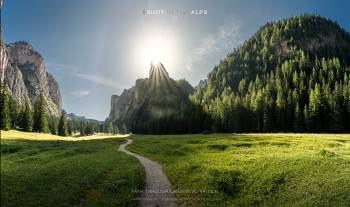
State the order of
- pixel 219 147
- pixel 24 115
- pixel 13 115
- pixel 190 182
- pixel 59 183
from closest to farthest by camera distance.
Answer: pixel 59 183 → pixel 190 182 → pixel 13 115 → pixel 219 147 → pixel 24 115

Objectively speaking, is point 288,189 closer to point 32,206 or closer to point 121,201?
point 121,201

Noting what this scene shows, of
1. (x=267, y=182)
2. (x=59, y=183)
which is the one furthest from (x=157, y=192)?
(x=267, y=182)

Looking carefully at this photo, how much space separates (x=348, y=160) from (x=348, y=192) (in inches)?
503

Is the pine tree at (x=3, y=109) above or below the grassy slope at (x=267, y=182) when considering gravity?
above

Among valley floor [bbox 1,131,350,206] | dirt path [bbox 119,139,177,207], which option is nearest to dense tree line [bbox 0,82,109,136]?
valley floor [bbox 1,131,350,206]

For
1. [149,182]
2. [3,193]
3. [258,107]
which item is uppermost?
[258,107]

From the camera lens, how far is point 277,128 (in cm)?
13738

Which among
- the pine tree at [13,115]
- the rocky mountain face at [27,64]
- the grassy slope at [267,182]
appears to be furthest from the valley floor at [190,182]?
the pine tree at [13,115]

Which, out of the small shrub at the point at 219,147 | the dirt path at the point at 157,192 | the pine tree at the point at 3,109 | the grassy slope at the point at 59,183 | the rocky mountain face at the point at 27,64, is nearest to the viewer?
the grassy slope at the point at 59,183

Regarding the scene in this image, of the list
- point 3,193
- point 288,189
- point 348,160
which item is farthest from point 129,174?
point 348,160

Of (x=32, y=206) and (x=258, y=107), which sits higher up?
(x=258, y=107)

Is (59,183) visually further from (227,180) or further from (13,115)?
(13,115)

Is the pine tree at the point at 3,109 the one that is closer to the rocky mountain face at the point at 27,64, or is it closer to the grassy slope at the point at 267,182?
the rocky mountain face at the point at 27,64

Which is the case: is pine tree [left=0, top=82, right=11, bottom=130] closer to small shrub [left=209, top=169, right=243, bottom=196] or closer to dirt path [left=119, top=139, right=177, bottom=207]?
dirt path [left=119, top=139, right=177, bottom=207]
